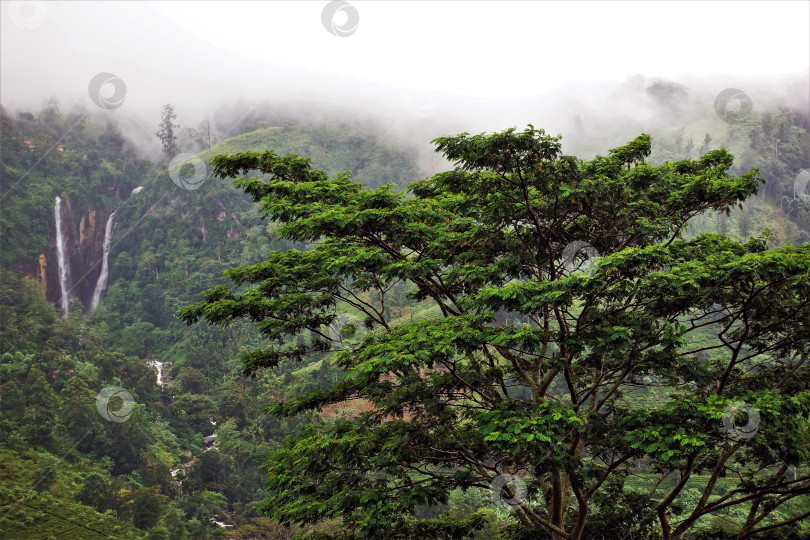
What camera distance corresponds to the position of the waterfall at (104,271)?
8189 cm

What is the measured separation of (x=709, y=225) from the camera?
6912cm

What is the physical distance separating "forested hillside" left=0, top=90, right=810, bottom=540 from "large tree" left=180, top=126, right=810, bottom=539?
0.22 metres

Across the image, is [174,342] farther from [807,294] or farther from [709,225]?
[807,294]

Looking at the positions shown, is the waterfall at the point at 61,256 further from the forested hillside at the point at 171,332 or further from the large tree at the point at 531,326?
the large tree at the point at 531,326

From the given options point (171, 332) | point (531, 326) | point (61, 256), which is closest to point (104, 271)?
point (61, 256)

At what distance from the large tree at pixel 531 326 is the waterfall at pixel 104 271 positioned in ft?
272

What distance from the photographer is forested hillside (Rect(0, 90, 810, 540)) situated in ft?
101

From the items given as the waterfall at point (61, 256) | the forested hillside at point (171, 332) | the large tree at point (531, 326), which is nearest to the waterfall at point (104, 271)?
the forested hillside at point (171, 332)

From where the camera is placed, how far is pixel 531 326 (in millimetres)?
7777

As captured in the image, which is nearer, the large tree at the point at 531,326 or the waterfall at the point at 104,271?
the large tree at the point at 531,326

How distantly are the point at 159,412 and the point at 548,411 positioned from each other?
53093 millimetres

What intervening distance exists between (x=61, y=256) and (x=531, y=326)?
87.3m

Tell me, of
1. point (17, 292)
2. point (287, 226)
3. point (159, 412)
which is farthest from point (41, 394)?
A: point (287, 226)

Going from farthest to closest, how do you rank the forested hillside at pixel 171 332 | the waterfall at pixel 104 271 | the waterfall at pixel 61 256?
the waterfall at pixel 104 271, the waterfall at pixel 61 256, the forested hillside at pixel 171 332
